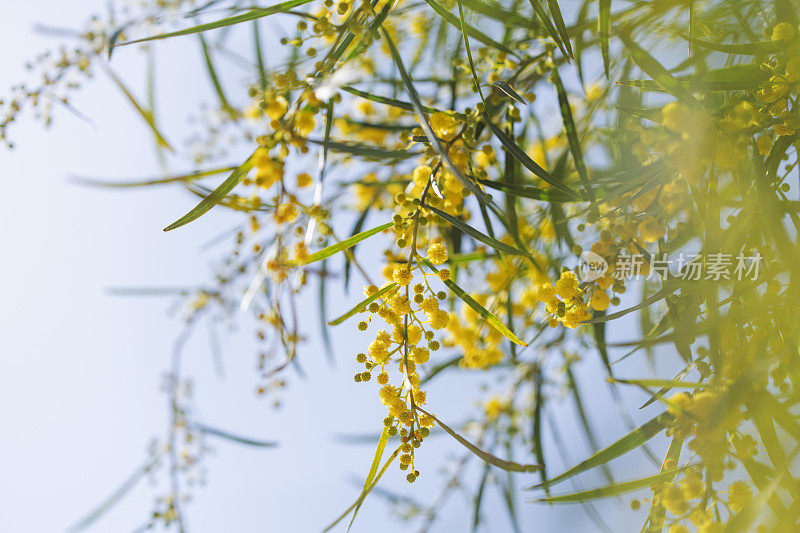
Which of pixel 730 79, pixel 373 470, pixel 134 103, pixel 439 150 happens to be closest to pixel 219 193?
pixel 134 103

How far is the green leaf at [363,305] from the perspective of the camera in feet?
1.78

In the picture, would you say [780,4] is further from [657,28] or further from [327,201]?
[327,201]

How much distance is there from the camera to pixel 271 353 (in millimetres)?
819

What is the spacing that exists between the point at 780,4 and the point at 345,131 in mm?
805

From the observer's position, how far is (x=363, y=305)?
0.55 meters

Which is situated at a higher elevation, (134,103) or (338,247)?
(134,103)

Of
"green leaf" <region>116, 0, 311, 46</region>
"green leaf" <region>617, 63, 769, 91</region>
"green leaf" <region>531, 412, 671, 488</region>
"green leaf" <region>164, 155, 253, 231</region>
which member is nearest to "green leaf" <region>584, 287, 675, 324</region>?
"green leaf" <region>531, 412, 671, 488</region>

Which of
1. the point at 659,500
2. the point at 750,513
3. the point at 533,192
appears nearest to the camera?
the point at 750,513

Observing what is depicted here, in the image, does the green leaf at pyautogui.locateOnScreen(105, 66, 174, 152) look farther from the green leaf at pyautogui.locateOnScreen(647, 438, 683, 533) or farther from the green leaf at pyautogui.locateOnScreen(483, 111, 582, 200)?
the green leaf at pyautogui.locateOnScreen(647, 438, 683, 533)

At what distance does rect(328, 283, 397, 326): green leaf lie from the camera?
1.78ft

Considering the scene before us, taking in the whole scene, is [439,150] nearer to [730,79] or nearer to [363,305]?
[363,305]

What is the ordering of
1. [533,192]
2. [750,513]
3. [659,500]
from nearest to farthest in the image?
1. [750,513]
2. [659,500]
3. [533,192]

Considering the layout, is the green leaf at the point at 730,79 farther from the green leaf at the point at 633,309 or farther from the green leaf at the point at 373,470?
the green leaf at the point at 373,470

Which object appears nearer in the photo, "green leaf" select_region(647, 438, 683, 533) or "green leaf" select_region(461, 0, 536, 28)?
"green leaf" select_region(647, 438, 683, 533)
